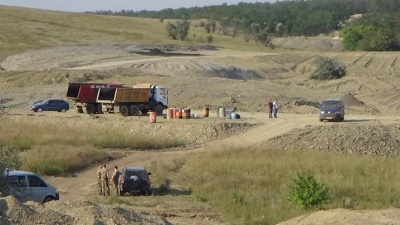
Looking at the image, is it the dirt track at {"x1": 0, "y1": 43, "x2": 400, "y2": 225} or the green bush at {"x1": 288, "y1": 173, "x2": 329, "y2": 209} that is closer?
the green bush at {"x1": 288, "y1": 173, "x2": 329, "y2": 209}

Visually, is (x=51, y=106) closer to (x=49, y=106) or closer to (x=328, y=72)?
(x=49, y=106)

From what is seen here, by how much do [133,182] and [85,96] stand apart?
2350cm

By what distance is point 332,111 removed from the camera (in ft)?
153

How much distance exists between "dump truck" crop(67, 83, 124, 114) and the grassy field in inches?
1603

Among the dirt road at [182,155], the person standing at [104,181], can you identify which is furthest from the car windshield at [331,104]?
the person standing at [104,181]

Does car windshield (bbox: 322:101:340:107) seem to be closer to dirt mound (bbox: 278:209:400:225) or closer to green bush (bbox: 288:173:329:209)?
green bush (bbox: 288:173:329:209)

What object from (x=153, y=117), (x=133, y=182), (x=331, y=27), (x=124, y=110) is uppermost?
(x=133, y=182)

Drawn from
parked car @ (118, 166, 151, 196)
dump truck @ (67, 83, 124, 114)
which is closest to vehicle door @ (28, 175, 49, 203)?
parked car @ (118, 166, 151, 196)

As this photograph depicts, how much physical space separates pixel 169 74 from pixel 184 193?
41.5 metres

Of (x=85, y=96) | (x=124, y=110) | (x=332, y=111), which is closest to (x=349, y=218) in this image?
(x=332, y=111)

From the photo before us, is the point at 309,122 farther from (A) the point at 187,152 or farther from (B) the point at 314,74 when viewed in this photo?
(B) the point at 314,74

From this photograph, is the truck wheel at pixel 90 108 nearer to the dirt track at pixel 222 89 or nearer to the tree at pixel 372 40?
the dirt track at pixel 222 89

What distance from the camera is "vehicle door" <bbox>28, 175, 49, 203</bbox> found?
87.0 feet

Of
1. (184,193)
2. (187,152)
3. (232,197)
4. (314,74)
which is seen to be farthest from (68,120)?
(314,74)
